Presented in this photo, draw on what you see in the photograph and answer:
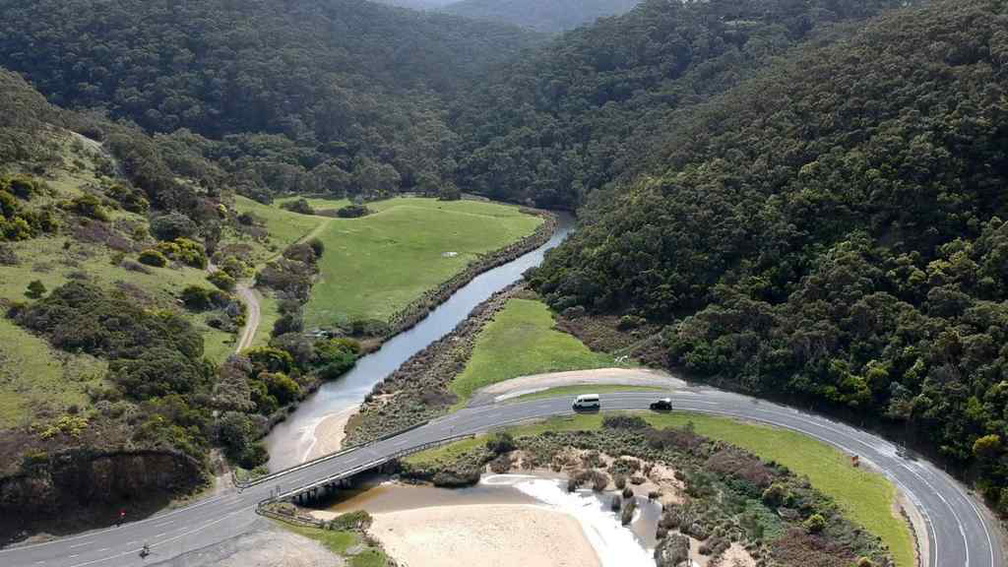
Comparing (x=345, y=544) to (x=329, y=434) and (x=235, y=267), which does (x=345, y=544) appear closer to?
(x=329, y=434)

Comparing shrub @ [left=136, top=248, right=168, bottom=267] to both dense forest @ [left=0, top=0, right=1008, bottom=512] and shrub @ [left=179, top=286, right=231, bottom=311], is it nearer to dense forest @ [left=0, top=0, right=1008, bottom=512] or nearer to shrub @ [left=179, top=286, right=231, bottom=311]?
shrub @ [left=179, top=286, right=231, bottom=311]

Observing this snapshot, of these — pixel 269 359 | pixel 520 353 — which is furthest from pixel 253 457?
pixel 520 353

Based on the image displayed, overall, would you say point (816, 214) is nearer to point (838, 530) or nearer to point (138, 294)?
point (838, 530)

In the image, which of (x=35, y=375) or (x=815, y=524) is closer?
(x=815, y=524)

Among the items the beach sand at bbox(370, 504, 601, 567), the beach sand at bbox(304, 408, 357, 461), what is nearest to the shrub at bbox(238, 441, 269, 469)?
the beach sand at bbox(304, 408, 357, 461)

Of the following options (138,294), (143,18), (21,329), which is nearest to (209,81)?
(143,18)

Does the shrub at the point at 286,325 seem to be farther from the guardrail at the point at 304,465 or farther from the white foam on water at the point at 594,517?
the white foam on water at the point at 594,517
